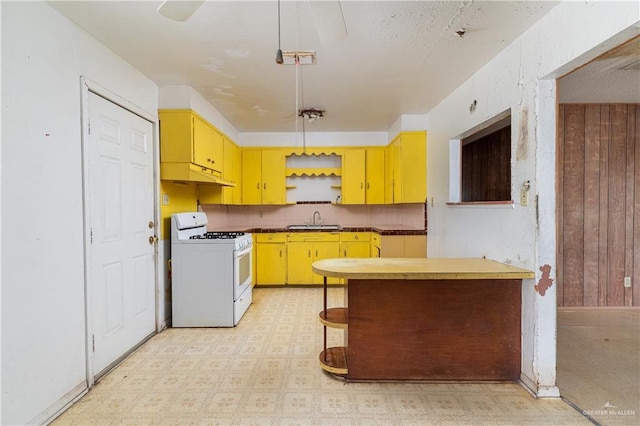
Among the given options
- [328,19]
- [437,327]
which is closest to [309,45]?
[328,19]

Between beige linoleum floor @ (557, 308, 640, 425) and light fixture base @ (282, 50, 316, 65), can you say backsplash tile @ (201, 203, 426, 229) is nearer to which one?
beige linoleum floor @ (557, 308, 640, 425)

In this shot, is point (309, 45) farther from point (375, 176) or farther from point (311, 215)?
point (311, 215)

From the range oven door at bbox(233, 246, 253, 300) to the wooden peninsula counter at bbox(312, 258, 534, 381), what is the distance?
1.41 meters

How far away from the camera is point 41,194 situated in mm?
1794

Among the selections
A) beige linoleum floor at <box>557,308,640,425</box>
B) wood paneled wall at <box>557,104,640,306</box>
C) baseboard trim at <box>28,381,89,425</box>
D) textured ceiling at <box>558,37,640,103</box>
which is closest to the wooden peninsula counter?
beige linoleum floor at <box>557,308,640,425</box>

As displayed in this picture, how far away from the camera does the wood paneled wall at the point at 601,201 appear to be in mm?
3510

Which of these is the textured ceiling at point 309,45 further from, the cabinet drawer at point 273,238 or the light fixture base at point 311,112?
the cabinet drawer at point 273,238

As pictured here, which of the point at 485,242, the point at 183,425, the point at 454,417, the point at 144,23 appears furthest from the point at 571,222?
the point at 144,23

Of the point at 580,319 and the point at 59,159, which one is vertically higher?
the point at 59,159

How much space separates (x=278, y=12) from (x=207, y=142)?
2.01 metres

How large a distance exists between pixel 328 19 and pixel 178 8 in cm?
66

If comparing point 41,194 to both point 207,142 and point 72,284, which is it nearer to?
point 72,284

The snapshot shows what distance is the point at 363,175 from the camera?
4.94m

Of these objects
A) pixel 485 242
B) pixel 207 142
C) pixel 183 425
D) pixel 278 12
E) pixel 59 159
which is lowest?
pixel 183 425
